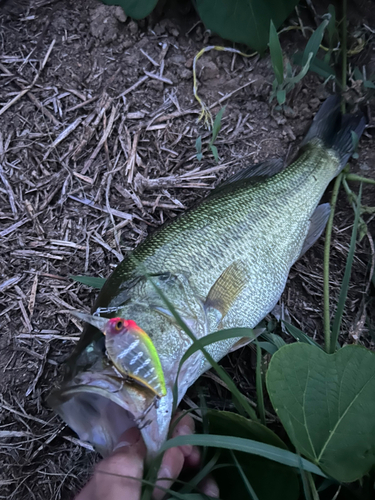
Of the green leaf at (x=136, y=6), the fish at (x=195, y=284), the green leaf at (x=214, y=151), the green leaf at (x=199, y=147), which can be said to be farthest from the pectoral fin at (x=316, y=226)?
the green leaf at (x=136, y=6)

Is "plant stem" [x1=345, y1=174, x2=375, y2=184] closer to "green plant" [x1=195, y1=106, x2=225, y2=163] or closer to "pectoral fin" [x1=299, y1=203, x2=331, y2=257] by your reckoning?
"pectoral fin" [x1=299, y1=203, x2=331, y2=257]

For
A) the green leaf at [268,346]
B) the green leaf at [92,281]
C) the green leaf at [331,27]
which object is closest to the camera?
the green leaf at [268,346]

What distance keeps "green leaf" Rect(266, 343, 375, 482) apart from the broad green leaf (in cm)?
198

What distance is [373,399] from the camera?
152 centimetres

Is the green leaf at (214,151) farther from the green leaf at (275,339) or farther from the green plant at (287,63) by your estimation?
the green leaf at (275,339)

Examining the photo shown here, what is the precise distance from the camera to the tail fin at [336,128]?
2.34 m

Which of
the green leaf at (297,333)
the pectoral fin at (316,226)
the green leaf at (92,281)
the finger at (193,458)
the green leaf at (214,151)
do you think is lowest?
the finger at (193,458)

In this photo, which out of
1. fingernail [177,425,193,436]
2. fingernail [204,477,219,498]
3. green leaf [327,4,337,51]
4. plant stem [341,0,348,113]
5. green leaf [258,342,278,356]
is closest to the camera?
fingernail [204,477,219,498]

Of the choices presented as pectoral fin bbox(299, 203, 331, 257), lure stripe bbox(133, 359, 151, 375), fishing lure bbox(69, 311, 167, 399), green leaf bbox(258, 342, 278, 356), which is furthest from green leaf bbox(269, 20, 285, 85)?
lure stripe bbox(133, 359, 151, 375)

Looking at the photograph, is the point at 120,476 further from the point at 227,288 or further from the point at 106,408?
the point at 227,288

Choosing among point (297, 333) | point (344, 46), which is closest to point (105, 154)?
point (297, 333)

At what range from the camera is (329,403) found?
4.99 ft

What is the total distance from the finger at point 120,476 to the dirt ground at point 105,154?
0.73m

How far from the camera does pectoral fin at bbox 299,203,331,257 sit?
2.24 meters
